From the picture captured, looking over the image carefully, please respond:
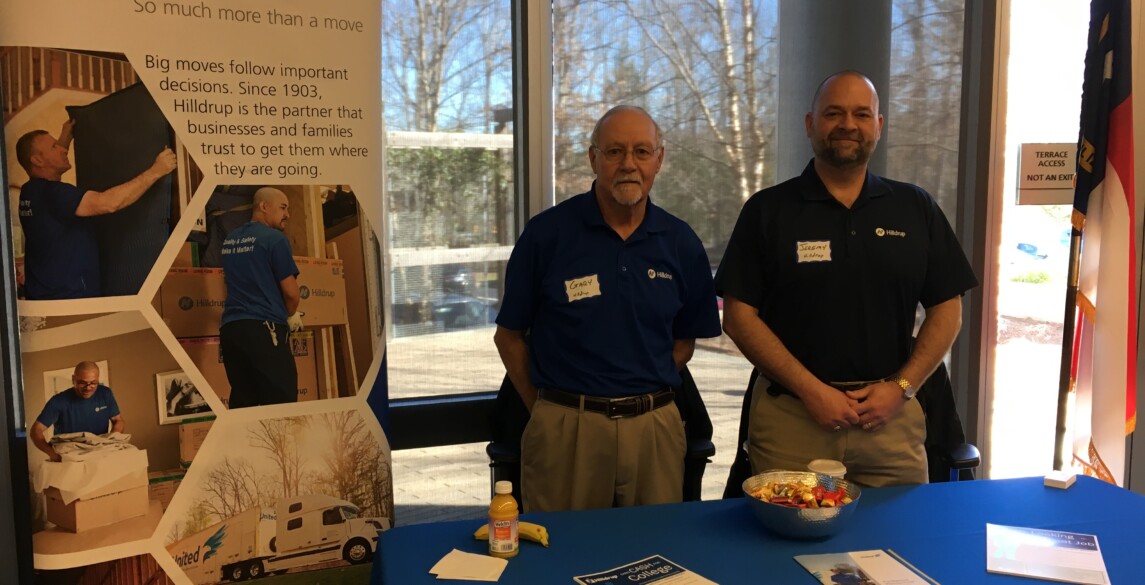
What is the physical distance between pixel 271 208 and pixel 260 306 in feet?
0.93

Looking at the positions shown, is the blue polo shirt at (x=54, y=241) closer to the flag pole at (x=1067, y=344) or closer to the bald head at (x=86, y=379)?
the bald head at (x=86, y=379)

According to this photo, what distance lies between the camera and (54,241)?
2180 mm

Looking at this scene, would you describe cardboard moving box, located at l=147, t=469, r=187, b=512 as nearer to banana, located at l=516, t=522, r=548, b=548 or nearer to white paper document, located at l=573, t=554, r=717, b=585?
banana, located at l=516, t=522, r=548, b=548

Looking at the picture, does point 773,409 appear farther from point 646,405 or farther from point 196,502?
point 196,502

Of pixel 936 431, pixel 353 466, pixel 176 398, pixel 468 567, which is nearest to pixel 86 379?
pixel 176 398

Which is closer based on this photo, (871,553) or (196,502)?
(871,553)

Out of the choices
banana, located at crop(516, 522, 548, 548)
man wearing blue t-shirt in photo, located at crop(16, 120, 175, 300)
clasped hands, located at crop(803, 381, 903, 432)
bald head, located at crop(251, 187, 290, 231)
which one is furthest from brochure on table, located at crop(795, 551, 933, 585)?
man wearing blue t-shirt in photo, located at crop(16, 120, 175, 300)

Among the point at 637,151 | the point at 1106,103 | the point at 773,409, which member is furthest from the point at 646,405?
the point at 1106,103

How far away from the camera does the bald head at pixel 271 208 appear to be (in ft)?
7.87

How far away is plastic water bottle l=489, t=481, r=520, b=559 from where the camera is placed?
1.74 m

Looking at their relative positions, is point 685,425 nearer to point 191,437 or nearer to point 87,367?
point 191,437

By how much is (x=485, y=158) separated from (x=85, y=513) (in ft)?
5.77

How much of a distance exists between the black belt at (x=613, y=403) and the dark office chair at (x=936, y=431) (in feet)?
1.24

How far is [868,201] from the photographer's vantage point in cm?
254
